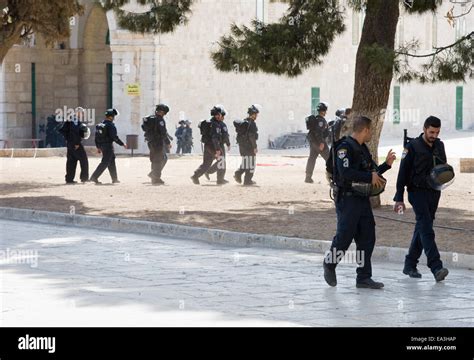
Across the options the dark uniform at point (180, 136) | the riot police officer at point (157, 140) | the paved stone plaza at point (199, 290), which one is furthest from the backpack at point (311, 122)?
the dark uniform at point (180, 136)

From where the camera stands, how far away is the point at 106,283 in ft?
40.4

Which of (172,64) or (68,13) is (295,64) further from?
(172,64)

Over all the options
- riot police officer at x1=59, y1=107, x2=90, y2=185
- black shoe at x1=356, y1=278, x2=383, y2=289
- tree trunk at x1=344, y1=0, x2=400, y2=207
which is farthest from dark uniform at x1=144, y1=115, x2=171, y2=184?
black shoe at x1=356, y1=278, x2=383, y2=289

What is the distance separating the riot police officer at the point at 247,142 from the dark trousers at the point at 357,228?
13.9 metres

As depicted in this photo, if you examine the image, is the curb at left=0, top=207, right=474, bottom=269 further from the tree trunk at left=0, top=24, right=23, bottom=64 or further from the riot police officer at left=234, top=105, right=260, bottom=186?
the riot police officer at left=234, top=105, right=260, bottom=186

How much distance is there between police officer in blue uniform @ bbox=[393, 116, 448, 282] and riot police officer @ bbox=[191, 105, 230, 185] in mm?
A: 13466

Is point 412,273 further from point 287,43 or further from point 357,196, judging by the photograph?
point 287,43

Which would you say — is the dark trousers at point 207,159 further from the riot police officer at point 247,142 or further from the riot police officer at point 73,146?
the riot police officer at point 73,146

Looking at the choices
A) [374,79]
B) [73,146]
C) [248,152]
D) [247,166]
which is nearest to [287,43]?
[374,79]

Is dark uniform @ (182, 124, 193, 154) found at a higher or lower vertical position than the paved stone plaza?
higher

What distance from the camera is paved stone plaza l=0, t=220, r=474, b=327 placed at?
33.8ft

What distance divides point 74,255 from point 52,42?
12.3 m

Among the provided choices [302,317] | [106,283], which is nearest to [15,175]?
[106,283]

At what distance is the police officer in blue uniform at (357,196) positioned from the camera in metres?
12.0
